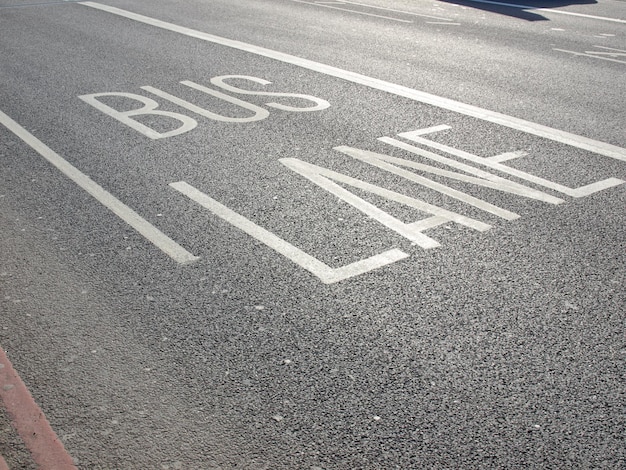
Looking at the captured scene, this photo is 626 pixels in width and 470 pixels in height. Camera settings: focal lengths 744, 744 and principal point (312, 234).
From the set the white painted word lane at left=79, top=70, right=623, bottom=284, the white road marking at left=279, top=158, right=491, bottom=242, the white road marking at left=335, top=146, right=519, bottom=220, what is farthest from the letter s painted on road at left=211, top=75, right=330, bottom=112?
the white road marking at left=279, top=158, right=491, bottom=242

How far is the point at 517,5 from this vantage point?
17.9 meters

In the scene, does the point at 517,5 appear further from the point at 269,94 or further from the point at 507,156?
the point at 507,156

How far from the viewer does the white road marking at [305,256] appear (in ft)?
17.3

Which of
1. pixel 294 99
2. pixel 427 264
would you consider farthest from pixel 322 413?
pixel 294 99

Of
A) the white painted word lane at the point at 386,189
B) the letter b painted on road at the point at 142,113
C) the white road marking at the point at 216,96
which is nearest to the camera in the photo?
the white painted word lane at the point at 386,189

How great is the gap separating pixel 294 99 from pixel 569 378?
631cm

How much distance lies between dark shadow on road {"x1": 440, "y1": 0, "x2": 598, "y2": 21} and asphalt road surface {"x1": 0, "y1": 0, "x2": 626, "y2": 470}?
616 centimetres

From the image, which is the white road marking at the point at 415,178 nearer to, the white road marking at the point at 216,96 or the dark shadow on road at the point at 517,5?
the white road marking at the point at 216,96

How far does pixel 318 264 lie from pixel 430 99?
482 cm

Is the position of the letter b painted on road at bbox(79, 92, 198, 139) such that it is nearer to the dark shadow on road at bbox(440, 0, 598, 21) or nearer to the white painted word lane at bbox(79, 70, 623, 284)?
the white painted word lane at bbox(79, 70, 623, 284)

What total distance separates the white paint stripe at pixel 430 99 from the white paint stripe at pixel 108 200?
4.46 metres

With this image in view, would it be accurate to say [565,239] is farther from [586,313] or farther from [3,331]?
[3,331]

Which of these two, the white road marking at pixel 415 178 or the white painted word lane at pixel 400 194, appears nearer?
the white painted word lane at pixel 400 194

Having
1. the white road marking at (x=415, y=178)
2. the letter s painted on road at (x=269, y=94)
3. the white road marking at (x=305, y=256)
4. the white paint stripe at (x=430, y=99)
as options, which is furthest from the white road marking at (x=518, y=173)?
the white road marking at (x=305, y=256)
